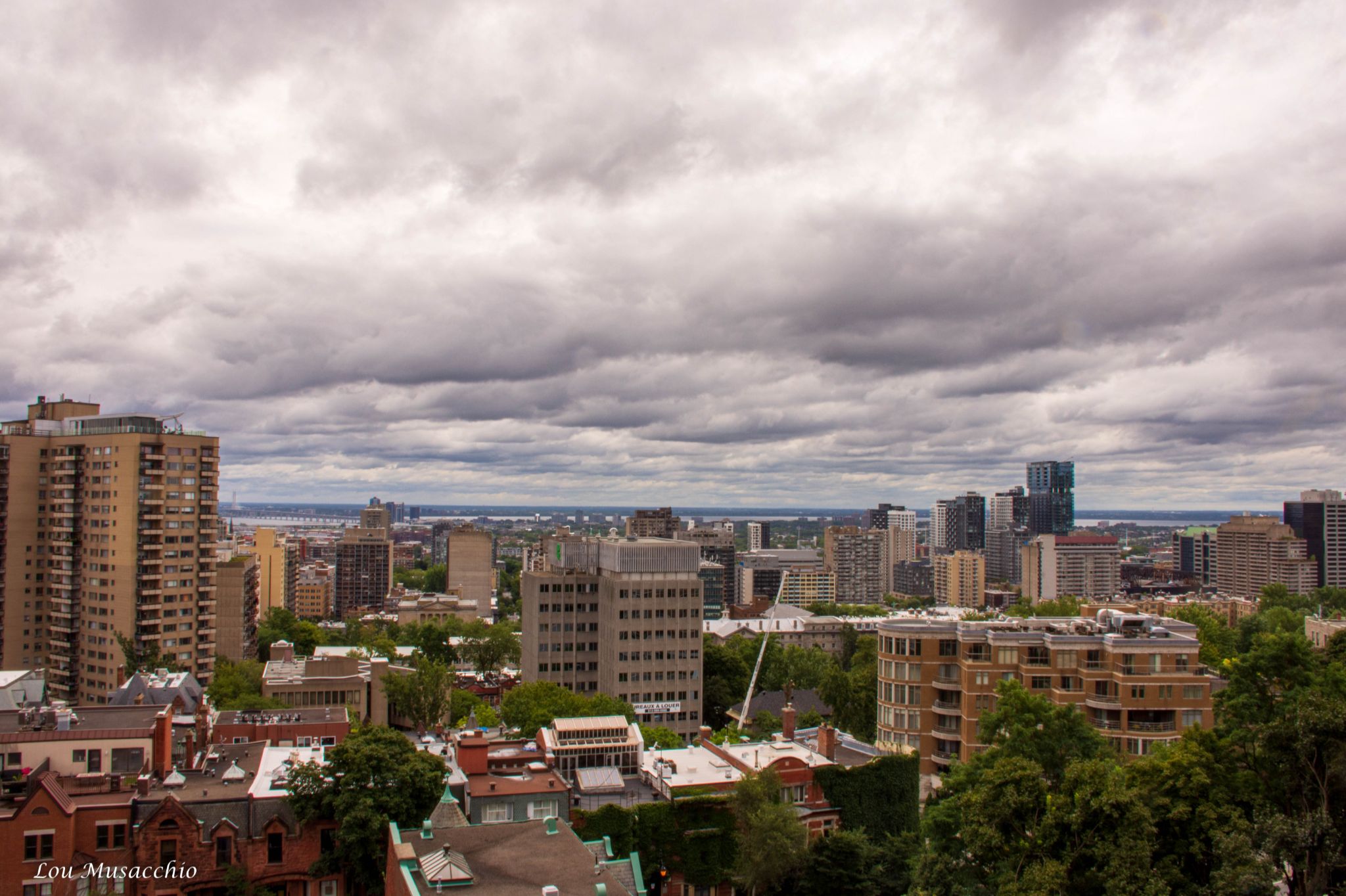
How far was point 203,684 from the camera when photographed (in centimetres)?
11981

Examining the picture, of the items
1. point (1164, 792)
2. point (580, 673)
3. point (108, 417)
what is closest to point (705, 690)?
point (580, 673)

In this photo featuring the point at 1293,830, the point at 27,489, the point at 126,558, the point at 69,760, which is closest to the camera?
the point at 1293,830

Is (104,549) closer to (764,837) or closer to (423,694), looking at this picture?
(423,694)

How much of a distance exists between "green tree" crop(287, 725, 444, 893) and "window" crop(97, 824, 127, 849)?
7983mm

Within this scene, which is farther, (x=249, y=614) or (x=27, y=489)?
(x=249, y=614)

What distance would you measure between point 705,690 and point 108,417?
8573 cm

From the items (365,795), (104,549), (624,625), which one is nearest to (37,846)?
(365,795)

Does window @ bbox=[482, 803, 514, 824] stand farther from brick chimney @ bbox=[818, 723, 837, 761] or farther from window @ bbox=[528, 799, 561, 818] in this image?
brick chimney @ bbox=[818, 723, 837, 761]

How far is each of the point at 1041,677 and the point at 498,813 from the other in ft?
154

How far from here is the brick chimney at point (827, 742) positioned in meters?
71.5

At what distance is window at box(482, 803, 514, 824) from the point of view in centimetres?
5625

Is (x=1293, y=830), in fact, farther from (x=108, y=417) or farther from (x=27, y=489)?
(x=27, y=489)

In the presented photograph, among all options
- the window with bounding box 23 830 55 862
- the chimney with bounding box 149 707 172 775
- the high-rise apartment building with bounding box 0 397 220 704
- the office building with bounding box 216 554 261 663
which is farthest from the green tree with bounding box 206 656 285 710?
the window with bounding box 23 830 55 862

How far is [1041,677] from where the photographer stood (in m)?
80.8
